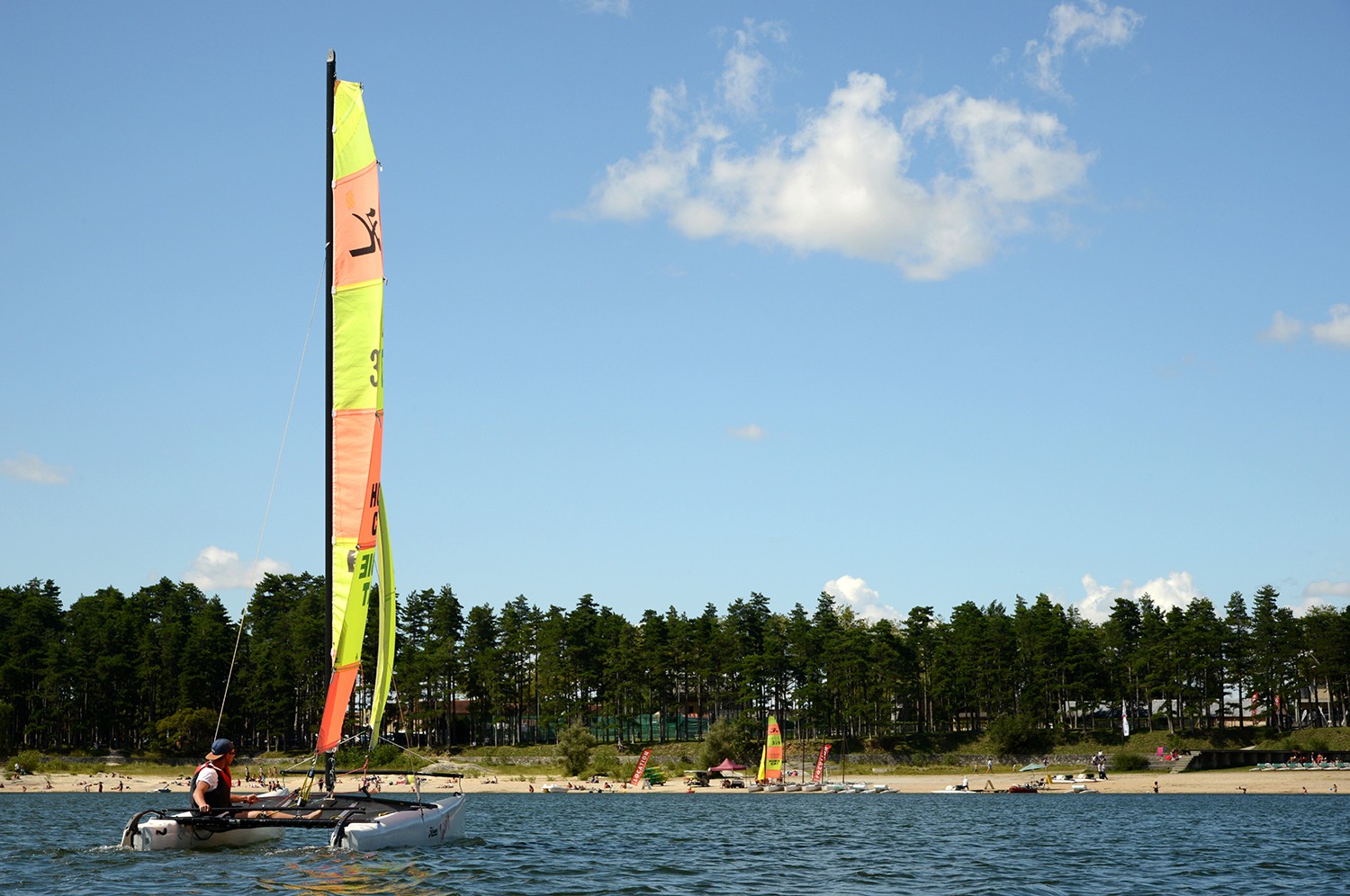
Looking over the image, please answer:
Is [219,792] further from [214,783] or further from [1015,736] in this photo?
[1015,736]

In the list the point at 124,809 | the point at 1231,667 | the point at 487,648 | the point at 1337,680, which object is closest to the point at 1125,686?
the point at 1231,667

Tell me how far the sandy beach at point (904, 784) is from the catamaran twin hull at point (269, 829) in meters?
61.1

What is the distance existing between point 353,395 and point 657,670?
298 ft

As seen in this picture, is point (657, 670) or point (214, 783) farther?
point (657, 670)

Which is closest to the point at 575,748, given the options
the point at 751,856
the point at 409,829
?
the point at 751,856

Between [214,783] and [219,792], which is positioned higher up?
[214,783]

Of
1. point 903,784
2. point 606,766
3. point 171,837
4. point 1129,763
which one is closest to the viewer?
point 171,837

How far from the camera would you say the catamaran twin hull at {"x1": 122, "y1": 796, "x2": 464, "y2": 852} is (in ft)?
84.0

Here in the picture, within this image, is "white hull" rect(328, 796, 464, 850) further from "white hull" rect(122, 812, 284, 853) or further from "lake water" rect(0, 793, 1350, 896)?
"white hull" rect(122, 812, 284, 853)

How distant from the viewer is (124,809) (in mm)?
→ 65062

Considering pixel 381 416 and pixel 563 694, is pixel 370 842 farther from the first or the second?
pixel 563 694

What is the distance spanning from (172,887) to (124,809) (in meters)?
47.9

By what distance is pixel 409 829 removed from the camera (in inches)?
1072

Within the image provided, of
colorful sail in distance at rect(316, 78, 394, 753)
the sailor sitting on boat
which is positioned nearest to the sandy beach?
colorful sail in distance at rect(316, 78, 394, 753)
